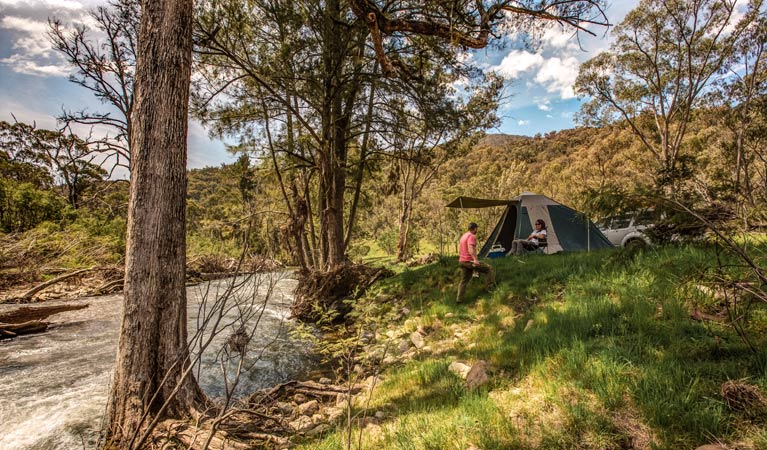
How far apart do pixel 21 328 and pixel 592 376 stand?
35.1ft

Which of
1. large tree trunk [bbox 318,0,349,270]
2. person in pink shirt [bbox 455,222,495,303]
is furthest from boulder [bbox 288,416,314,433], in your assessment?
large tree trunk [bbox 318,0,349,270]

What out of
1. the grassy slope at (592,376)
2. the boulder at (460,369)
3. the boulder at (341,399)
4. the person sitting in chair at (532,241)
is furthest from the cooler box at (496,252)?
the boulder at (341,399)

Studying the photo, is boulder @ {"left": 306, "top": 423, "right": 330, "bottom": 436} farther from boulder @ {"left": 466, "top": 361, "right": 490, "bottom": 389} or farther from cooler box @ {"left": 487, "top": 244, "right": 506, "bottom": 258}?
cooler box @ {"left": 487, "top": 244, "right": 506, "bottom": 258}

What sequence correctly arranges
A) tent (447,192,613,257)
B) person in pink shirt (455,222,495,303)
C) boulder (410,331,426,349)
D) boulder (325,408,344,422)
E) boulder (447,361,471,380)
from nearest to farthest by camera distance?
boulder (325,408,344,422), boulder (447,361,471,380), boulder (410,331,426,349), person in pink shirt (455,222,495,303), tent (447,192,613,257)

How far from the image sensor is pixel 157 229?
287 centimetres

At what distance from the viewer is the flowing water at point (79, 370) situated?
331cm

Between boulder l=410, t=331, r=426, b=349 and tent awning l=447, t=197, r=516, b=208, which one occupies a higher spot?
tent awning l=447, t=197, r=516, b=208

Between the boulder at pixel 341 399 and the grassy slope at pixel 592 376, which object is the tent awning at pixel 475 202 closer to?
the grassy slope at pixel 592 376

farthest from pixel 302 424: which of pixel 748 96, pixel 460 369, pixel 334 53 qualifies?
pixel 748 96

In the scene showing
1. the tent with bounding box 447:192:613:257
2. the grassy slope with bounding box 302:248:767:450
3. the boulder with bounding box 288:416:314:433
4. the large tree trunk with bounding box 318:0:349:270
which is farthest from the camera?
the tent with bounding box 447:192:613:257

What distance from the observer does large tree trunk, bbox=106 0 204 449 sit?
2.73 meters

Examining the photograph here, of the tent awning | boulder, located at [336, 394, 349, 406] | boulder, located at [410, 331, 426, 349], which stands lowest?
boulder, located at [336, 394, 349, 406]

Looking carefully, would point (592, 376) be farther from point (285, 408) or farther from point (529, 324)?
point (285, 408)

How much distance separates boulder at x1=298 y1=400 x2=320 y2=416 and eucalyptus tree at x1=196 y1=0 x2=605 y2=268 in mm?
4507
